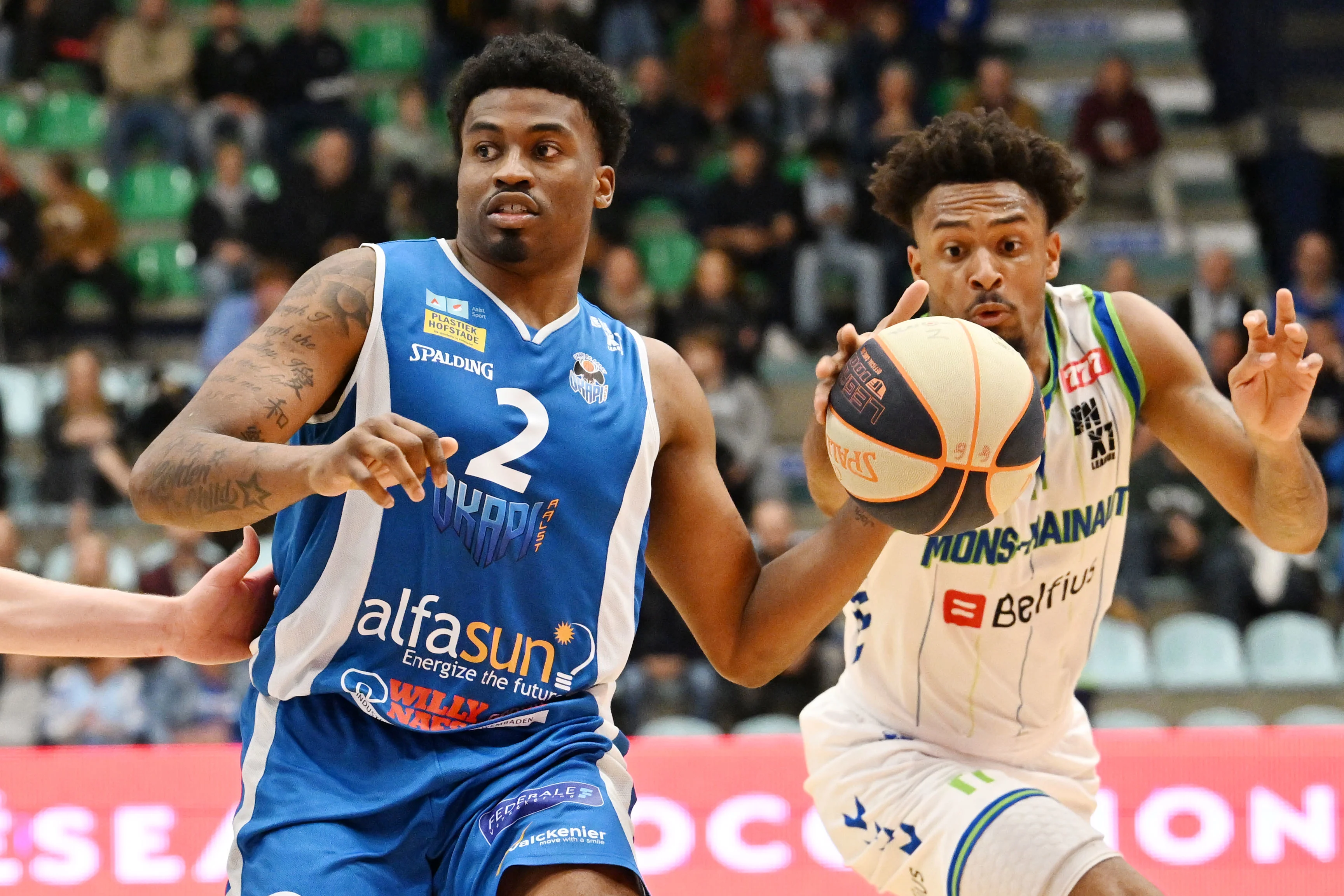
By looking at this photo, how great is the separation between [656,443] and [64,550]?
689 cm

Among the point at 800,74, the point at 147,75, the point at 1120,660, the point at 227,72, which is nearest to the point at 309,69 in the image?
the point at 227,72

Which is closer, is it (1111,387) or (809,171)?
(1111,387)

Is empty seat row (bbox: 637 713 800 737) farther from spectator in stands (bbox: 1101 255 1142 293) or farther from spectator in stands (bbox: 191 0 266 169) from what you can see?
spectator in stands (bbox: 191 0 266 169)

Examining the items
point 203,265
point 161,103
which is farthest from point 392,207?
point 161,103

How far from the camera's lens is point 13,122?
12.2 meters

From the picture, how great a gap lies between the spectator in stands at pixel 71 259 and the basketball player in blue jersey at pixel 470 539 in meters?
8.16

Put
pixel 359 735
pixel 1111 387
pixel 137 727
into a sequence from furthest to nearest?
pixel 137 727
pixel 1111 387
pixel 359 735

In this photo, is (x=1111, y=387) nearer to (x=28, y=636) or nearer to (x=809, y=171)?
(x=28, y=636)

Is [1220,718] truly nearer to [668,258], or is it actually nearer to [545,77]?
[668,258]

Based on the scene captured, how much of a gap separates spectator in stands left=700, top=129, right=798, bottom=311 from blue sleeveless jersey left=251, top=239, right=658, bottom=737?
25.8ft

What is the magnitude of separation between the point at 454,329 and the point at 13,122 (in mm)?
10481

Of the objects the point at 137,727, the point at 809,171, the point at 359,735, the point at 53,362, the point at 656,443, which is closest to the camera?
the point at 359,735

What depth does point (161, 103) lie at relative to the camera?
12.0 metres

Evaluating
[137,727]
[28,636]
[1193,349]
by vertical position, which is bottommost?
[137,727]
